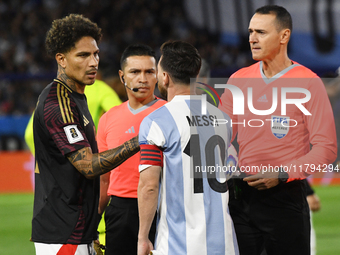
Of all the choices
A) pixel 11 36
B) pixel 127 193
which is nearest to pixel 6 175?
pixel 11 36

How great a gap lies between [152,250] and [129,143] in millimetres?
661

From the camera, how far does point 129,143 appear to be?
9.45 feet

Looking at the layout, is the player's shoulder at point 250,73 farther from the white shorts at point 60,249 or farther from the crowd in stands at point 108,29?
the crowd in stands at point 108,29

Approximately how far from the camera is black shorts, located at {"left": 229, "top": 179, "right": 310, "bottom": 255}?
11.0 ft

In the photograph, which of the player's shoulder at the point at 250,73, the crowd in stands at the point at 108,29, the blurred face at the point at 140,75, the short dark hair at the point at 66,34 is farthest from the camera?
the crowd in stands at the point at 108,29

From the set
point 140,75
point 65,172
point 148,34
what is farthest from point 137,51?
point 148,34

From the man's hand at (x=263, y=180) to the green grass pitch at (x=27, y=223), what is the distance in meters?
3.95

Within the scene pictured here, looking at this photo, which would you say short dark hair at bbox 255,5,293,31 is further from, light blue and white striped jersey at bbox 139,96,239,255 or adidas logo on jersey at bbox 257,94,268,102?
light blue and white striped jersey at bbox 139,96,239,255

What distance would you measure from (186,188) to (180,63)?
756 mm

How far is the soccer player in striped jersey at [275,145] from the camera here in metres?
3.29

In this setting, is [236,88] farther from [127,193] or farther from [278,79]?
[127,193]

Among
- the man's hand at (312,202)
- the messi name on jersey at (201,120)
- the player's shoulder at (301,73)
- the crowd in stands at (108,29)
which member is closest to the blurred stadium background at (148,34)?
the crowd in stands at (108,29)

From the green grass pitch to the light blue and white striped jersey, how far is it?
454 cm

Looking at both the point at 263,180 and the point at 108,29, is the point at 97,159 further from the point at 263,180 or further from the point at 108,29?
the point at 108,29
